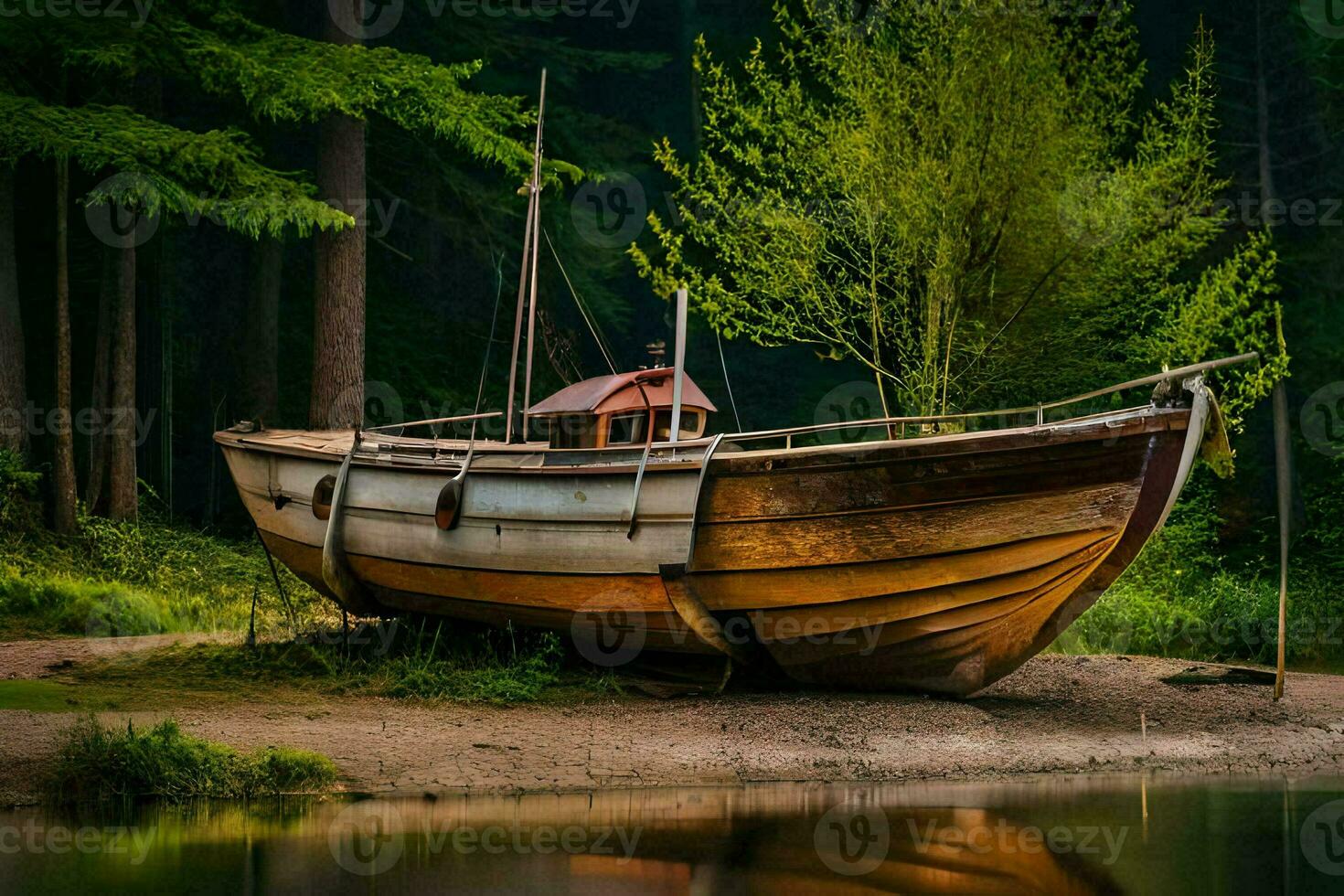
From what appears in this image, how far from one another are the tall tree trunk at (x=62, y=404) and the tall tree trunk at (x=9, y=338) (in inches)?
18.4

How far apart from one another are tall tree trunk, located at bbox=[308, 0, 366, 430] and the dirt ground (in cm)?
697

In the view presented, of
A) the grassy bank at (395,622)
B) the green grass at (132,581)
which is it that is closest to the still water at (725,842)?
the grassy bank at (395,622)

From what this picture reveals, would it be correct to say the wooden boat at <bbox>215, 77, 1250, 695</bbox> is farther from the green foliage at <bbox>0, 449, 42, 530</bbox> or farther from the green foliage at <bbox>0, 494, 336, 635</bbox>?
the green foliage at <bbox>0, 449, 42, 530</bbox>

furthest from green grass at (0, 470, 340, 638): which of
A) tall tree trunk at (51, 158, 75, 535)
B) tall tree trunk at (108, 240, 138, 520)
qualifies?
tall tree trunk at (108, 240, 138, 520)

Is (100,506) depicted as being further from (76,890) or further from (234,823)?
(76,890)

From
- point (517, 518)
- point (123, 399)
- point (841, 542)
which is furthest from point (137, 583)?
point (841, 542)

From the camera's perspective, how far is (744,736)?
35.7ft

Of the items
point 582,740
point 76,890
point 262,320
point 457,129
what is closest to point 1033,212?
point 457,129

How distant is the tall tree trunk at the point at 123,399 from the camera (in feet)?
61.1

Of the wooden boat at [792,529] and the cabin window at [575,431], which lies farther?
the cabin window at [575,431]

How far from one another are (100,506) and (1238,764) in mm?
14283

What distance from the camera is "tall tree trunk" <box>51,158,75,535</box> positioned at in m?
17.9

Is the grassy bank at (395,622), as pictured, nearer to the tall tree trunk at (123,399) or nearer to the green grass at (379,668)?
the green grass at (379,668)

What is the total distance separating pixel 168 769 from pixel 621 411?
5.03 m
